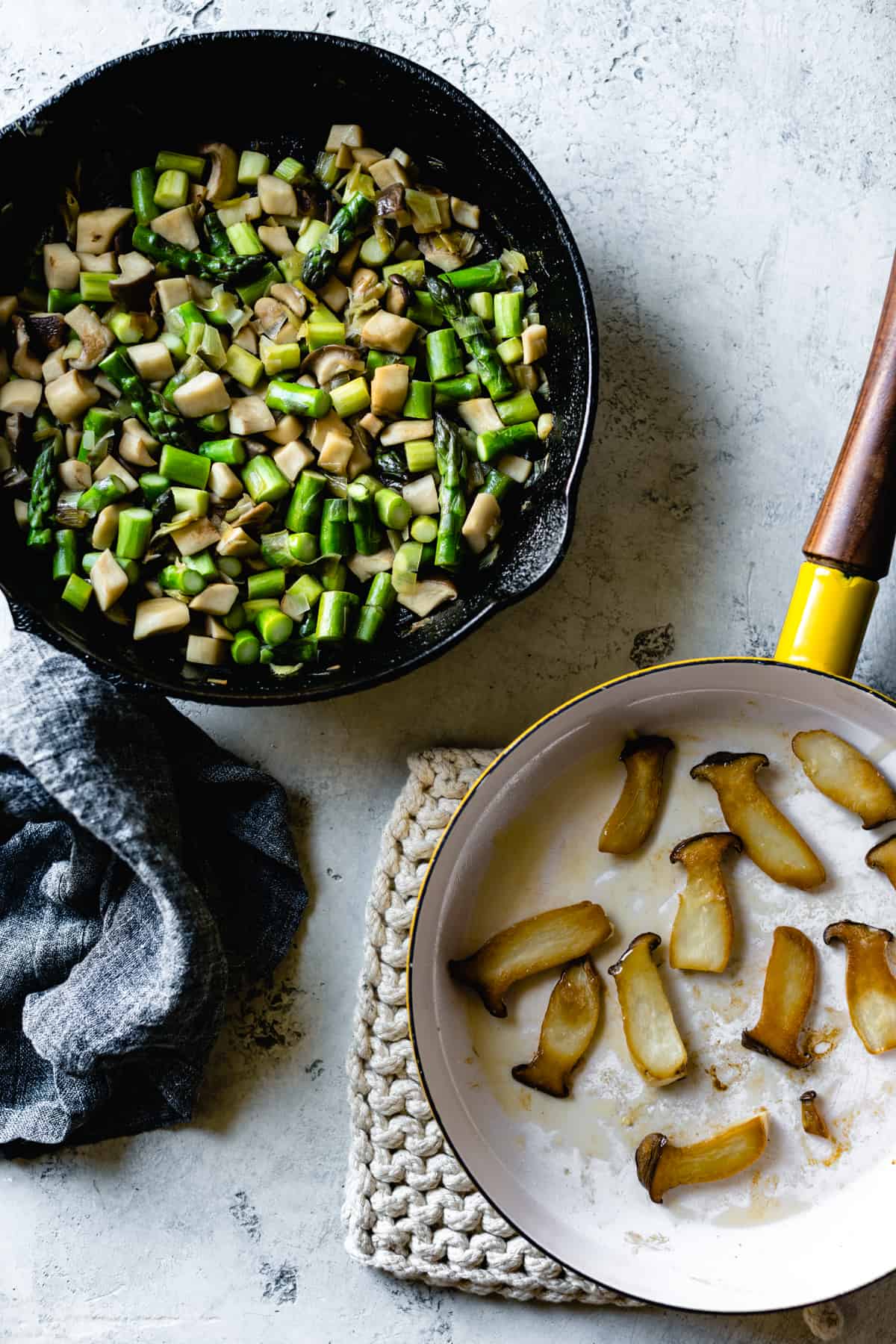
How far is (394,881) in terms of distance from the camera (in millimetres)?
1384

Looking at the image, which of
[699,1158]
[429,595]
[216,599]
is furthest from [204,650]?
[699,1158]

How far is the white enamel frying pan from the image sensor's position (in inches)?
50.7

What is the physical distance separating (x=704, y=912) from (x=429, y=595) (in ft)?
1.58

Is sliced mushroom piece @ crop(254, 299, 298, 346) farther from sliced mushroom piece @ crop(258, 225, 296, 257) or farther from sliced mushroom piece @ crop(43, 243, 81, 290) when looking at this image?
sliced mushroom piece @ crop(43, 243, 81, 290)

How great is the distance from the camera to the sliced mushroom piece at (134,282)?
130cm

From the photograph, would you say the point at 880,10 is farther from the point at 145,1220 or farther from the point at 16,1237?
the point at 16,1237

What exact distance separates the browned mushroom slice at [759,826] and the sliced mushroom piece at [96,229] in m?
0.94

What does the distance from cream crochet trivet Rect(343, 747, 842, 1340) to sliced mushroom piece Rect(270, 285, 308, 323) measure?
1.93 ft

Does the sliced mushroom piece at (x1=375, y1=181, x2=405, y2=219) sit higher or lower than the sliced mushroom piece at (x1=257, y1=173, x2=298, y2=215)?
higher

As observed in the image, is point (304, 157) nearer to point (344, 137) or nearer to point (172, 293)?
point (344, 137)

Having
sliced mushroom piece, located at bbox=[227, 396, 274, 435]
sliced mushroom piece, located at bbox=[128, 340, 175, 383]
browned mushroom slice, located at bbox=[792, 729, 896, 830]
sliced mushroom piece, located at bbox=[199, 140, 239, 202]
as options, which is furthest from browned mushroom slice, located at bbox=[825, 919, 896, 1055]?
sliced mushroom piece, located at bbox=[199, 140, 239, 202]

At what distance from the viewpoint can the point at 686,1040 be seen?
131 centimetres

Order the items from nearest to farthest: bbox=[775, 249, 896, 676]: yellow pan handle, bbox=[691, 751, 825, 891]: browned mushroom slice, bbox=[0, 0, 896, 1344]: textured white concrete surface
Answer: bbox=[775, 249, 896, 676]: yellow pan handle
bbox=[691, 751, 825, 891]: browned mushroom slice
bbox=[0, 0, 896, 1344]: textured white concrete surface

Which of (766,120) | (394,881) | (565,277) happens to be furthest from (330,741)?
(766,120)
